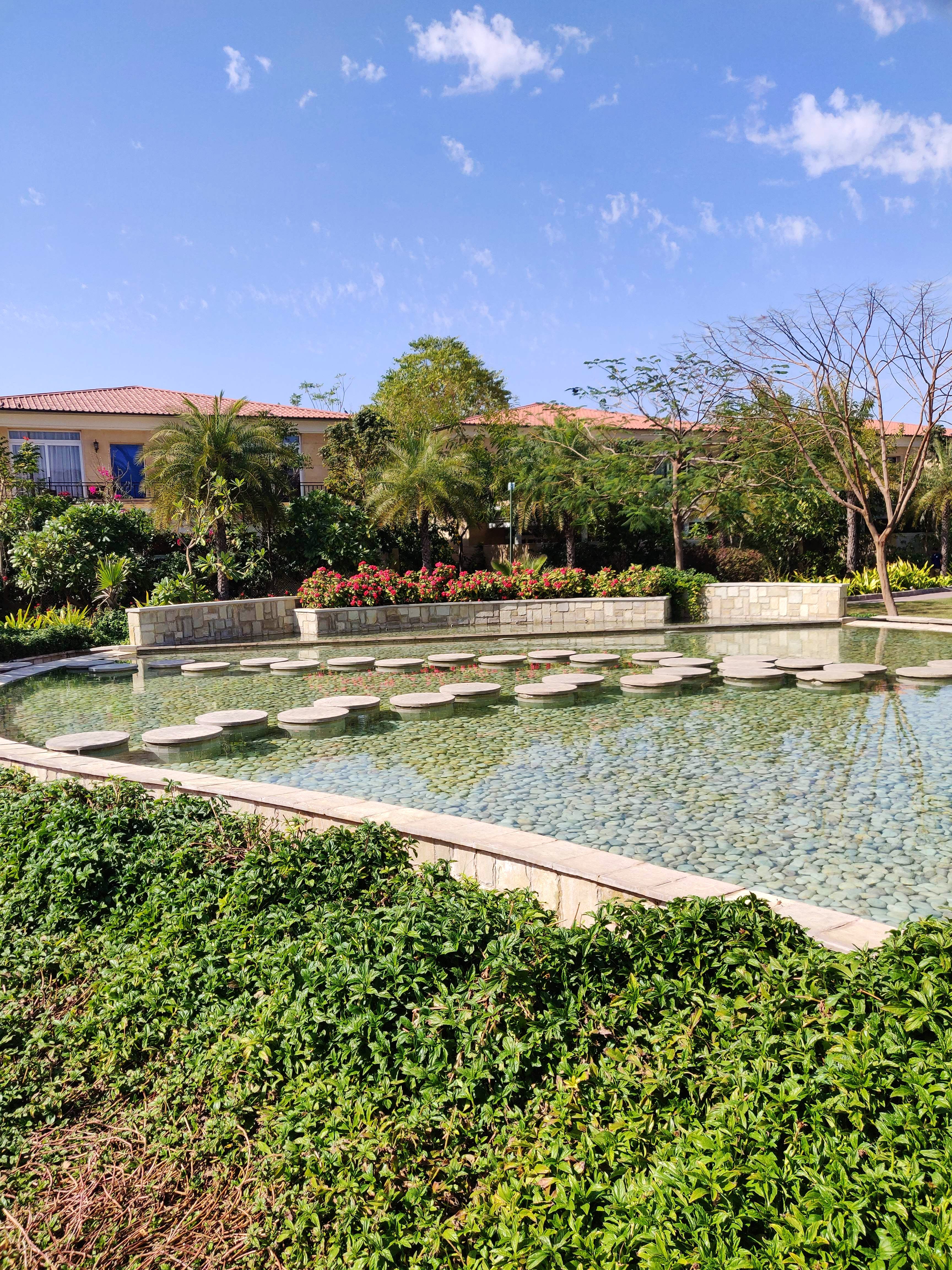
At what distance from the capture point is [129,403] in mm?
33156

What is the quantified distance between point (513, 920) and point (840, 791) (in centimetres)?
401

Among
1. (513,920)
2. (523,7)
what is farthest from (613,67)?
(513,920)

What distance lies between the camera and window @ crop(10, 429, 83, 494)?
99.8ft

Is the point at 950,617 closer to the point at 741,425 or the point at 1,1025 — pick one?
the point at 741,425

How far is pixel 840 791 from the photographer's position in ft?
21.1

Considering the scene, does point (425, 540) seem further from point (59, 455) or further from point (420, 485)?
point (59, 455)

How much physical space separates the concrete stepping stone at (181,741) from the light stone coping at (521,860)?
2.36m

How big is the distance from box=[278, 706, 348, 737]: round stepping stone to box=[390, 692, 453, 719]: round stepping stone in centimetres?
67

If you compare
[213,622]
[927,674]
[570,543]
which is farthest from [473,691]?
[570,543]

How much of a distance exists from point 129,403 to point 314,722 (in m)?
28.3

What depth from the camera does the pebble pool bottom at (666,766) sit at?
509 cm

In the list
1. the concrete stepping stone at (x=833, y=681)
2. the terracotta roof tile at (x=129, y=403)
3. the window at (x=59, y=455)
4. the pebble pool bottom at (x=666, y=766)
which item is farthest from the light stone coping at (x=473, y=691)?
the window at (x=59, y=455)

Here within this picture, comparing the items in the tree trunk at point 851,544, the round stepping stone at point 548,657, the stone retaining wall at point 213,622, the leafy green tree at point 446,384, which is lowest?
the round stepping stone at point 548,657

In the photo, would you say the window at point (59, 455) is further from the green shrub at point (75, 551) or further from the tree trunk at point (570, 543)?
the tree trunk at point (570, 543)
